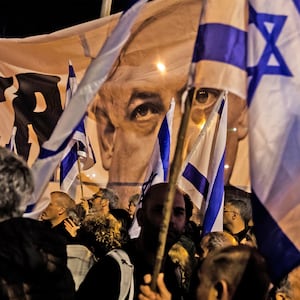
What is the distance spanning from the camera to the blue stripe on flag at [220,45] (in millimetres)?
3012

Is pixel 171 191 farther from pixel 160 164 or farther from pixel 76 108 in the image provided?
pixel 160 164

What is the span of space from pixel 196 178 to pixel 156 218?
2.04 m

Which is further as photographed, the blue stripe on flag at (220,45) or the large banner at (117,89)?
the large banner at (117,89)

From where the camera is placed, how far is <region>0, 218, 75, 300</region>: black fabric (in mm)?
2434

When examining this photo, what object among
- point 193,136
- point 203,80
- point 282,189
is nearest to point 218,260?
point 282,189

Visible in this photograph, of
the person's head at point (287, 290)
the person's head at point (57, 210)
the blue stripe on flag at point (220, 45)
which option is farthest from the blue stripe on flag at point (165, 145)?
the blue stripe on flag at point (220, 45)

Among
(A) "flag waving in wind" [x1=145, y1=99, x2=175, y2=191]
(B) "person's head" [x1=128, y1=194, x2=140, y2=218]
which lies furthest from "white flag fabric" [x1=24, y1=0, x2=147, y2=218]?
(B) "person's head" [x1=128, y1=194, x2=140, y2=218]

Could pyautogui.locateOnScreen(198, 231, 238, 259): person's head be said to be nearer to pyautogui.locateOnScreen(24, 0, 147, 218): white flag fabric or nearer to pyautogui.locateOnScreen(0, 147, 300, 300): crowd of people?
pyautogui.locateOnScreen(0, 147, 300, 300): crowd of people

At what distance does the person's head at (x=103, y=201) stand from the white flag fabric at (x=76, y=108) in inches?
107

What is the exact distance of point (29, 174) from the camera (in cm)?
257

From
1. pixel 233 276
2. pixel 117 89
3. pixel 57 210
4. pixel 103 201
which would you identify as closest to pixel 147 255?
pixel 233 276

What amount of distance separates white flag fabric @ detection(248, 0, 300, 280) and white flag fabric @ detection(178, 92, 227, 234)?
1.90 meters

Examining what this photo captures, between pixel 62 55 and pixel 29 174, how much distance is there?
4.35 meters

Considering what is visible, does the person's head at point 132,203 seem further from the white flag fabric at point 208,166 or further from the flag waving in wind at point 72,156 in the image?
the white flag fabric at point 208,166
